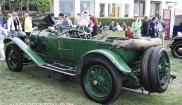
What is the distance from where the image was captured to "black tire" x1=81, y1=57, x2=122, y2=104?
4.86m

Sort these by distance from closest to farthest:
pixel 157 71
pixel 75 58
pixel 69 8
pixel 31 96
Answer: pixel 157 71 → pixel 31 96 → pixel 75 58 → pixel 69 8

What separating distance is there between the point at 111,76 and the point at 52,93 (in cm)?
147

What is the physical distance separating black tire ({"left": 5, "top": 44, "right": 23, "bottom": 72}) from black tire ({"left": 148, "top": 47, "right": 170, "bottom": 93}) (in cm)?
352

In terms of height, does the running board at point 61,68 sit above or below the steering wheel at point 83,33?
below

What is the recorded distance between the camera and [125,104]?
17.2ft

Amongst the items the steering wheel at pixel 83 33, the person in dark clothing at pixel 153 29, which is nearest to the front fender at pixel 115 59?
the steering wheel at pixel 83 33

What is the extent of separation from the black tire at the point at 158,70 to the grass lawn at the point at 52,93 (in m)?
0.47

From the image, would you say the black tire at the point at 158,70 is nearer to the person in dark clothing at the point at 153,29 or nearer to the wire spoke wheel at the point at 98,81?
the wire spoke wheel at the point at 98,81

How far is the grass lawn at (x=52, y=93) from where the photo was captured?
5344 millimetres

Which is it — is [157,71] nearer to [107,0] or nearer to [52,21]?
[52,21]

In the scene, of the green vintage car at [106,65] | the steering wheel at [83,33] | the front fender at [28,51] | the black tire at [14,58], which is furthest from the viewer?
the black tire at [14,58]

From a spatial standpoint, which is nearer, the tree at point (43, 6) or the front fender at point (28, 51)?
the front fender at point (28, 51)

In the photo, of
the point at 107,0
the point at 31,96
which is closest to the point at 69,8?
the point at 107,0

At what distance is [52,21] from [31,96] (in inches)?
92.0
